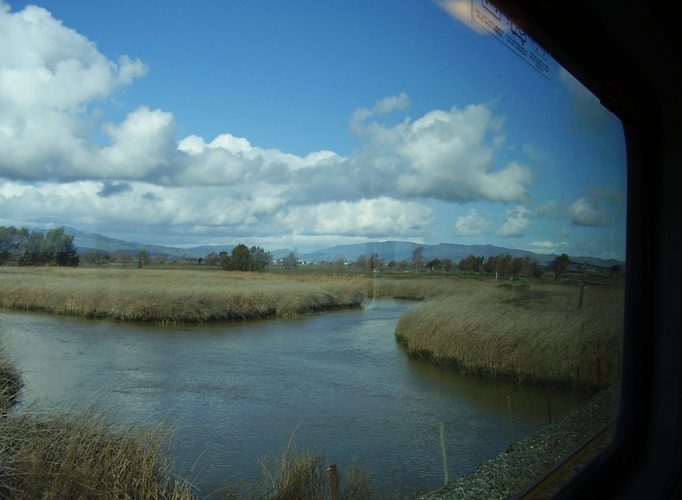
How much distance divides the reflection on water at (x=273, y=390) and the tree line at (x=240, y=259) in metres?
0.46

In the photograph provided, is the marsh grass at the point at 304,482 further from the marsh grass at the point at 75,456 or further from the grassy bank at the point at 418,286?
the grassy bank at the point at 418,286

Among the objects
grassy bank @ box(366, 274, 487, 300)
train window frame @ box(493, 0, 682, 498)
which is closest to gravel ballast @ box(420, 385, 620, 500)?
train window frame @ box(493, 0, 682, 498)

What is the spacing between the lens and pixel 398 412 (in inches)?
183

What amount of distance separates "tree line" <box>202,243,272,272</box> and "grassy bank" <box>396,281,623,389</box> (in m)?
1.93

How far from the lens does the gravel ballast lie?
3.96m

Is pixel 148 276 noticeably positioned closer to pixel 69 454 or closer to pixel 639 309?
pixel 69 454

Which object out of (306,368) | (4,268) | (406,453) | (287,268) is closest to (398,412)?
(406,453)

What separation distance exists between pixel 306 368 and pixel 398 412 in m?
0.75

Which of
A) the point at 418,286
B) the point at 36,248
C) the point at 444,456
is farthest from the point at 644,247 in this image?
the point at 36,248

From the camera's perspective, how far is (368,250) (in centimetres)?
487

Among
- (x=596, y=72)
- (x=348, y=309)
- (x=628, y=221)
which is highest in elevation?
(x=596, y=72)

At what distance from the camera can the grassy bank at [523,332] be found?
547 cm

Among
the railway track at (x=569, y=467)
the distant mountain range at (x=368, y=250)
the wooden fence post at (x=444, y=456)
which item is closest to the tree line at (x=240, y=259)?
the distant mountain range at (x=368, y=250)

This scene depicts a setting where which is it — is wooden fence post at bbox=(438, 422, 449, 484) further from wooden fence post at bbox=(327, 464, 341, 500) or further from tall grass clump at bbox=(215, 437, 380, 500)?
wooden fence post at bbox=(327, 464, 341, 500)
